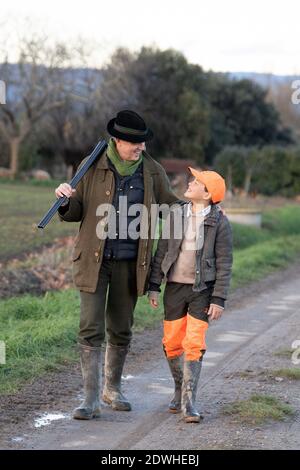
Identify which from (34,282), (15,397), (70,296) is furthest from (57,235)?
(15,397)

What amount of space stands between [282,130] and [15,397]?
4439cm

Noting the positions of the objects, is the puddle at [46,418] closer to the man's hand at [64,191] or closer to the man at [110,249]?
the man at [110,249]

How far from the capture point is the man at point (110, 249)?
6.69m

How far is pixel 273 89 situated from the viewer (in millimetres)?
84125

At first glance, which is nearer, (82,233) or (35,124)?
(82,233)

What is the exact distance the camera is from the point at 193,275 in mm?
6797

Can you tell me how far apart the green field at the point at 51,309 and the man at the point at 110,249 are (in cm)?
90

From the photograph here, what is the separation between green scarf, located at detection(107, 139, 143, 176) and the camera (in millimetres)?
6805

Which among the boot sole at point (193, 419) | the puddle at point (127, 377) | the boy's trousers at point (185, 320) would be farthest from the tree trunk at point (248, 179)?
the boot sole at point (193, 419)

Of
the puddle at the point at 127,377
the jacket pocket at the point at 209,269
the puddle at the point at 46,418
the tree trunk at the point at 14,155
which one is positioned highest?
the jacket pocket at the point at 209,269

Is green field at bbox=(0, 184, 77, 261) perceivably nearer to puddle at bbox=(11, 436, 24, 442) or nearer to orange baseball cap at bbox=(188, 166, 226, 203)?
orange baseball cap at bbox=(188, 166, 226, 203)

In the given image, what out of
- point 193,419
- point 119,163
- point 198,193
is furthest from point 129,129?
point 193,419

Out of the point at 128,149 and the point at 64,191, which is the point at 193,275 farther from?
the point at 64,191

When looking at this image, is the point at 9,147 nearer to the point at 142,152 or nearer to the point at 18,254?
the point at 18,254
